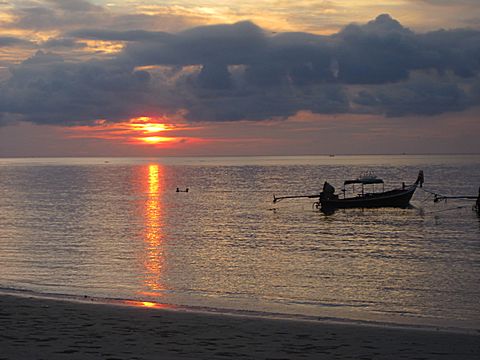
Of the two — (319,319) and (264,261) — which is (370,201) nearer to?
(264,261)

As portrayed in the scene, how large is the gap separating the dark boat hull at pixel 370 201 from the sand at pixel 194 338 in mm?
62598

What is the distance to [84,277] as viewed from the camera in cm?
3359

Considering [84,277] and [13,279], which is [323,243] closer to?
[84,277]

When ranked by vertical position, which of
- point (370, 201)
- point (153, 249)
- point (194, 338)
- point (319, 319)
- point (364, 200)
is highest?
point (194, 338)

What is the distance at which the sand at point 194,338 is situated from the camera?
14.5 m

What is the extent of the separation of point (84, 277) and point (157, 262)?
737 centimetres

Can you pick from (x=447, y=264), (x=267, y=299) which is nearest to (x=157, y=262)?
(x=267, y=299)

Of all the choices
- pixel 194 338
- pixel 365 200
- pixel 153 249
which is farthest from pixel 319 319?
pixel 365 200

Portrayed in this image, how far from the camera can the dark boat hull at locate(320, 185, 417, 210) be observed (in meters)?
81.7

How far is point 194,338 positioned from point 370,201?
69124 millimetres

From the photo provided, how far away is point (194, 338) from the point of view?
637 inches

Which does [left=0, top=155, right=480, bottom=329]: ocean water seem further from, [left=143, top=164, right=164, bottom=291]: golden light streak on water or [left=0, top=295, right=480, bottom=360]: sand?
[left=0, top=295, right=480, bottom=360]: sand

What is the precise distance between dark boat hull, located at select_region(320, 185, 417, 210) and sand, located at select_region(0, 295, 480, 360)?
62598mm

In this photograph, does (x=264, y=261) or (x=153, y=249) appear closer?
(x=264, y=261)
